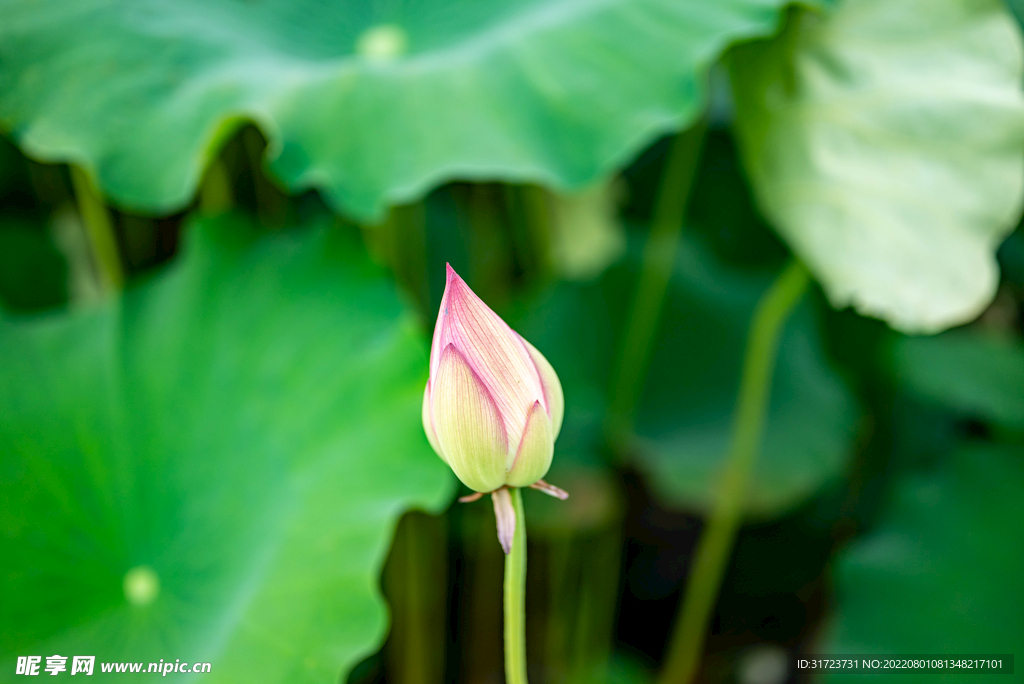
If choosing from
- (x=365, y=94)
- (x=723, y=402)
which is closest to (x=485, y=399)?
(x=365, y=94)

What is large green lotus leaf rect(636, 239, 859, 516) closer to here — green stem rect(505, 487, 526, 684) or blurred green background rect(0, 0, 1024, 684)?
blurred green background rect(0, 0, 1024, 684)

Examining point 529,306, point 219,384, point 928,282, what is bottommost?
point 529,306

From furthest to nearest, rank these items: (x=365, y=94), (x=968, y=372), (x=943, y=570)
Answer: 1. (x=968, y=372)
2. (x=943, y=570)
3. (x=365, y=94)

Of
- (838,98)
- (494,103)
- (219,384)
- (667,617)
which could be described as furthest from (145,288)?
(667,617)

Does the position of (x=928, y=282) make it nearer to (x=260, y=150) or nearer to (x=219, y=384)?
(x=219, y=384)

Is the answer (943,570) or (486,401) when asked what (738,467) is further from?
(486,401)
